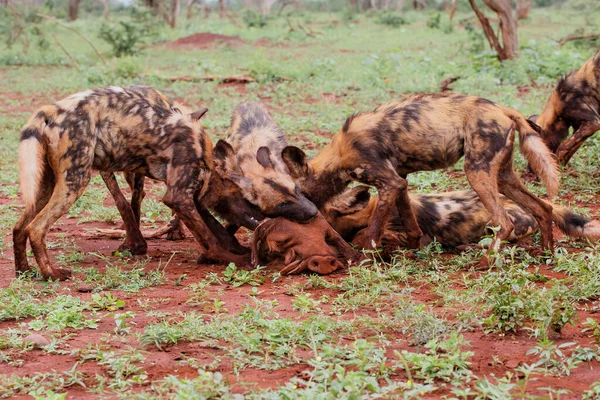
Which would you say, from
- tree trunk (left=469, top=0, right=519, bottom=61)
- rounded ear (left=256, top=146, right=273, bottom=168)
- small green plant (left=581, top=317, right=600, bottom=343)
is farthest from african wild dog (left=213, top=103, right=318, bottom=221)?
tree trunk (left=469, top=0, right=519, bottom=61)

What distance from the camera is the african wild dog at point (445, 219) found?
578 cm

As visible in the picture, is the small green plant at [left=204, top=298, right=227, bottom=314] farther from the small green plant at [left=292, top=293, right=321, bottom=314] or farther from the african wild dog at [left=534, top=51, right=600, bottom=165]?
the african wild dog at [left=534, top=51, right=600, bottom=165]

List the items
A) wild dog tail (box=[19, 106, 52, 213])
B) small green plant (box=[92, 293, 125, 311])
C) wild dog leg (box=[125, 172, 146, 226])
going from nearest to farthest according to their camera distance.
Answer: small green plant (box=[92, 293, 125, 311]) → wild dog tail (box=[19, 106, 52, 213]) → wild dog leg (box=[125, 172, 146, 226])

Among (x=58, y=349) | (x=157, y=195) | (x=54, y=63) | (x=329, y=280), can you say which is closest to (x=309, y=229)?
(x=329, y=280)

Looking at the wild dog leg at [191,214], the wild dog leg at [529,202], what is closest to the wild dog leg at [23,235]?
the wild dog leg at [191,214]

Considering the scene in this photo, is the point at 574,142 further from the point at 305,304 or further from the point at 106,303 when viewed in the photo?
the point at 106,303

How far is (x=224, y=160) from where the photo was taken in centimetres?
586

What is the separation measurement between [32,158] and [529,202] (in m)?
3.20

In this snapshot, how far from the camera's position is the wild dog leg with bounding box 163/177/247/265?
223 inches

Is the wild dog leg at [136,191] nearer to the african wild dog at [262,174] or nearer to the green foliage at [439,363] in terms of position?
the african wild dog at [262,174]

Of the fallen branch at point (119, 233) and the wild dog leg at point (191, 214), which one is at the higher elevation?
the wild dog leg at point (191, 214)

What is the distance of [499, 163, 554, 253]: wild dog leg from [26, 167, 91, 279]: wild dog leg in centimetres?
276

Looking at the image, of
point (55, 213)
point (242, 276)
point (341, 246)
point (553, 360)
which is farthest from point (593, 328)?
point (55, 213)

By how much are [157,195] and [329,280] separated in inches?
123
